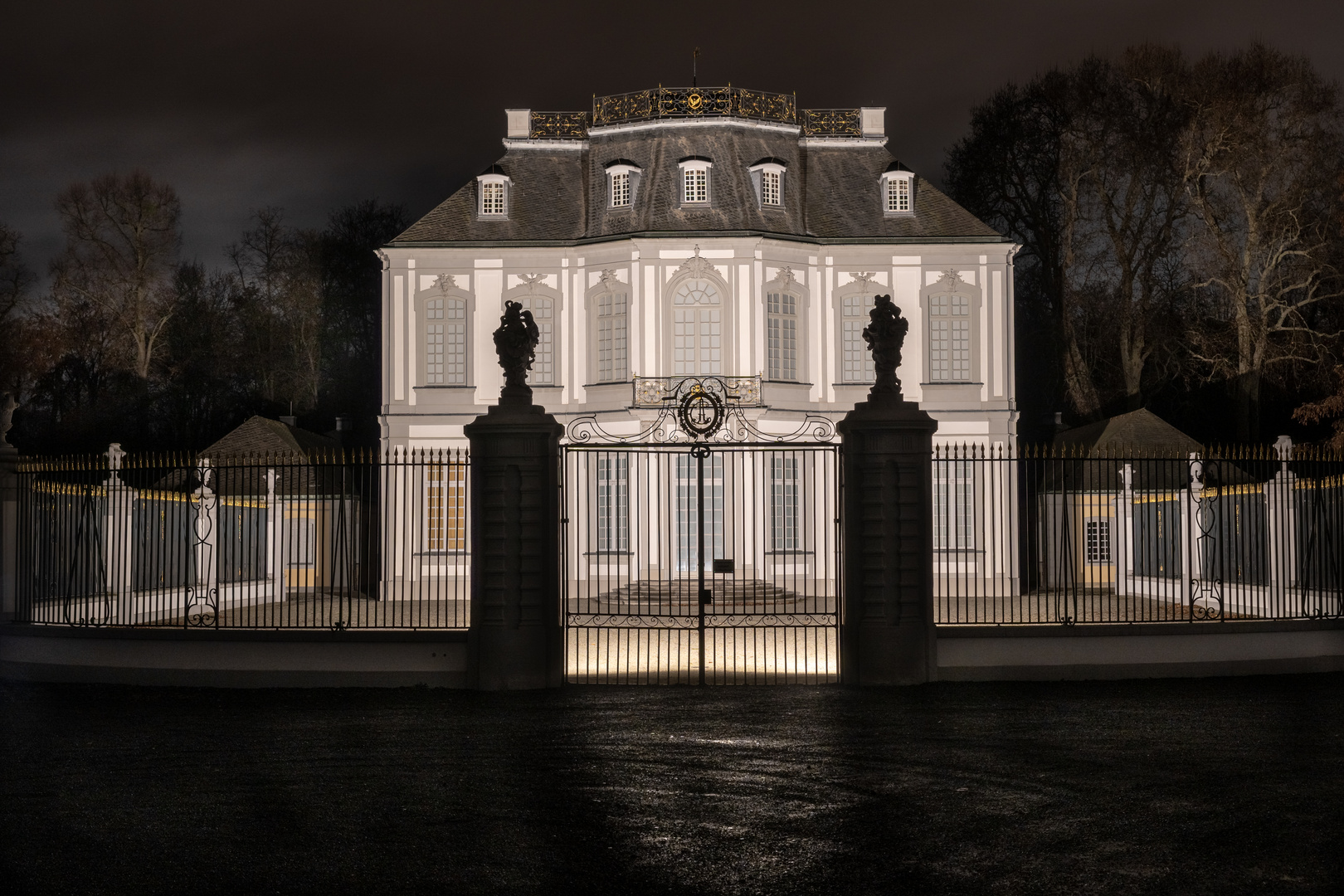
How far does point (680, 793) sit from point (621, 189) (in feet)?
66.7

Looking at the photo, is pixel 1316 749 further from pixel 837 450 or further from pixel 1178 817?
pixel 837 450

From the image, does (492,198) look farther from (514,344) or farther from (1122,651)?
(1122,651)

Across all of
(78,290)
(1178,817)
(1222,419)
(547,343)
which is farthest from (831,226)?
(78,290)

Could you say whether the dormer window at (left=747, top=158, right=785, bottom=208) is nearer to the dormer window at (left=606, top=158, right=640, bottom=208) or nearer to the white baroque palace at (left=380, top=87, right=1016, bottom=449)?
the white baroque palace at (left=380, top=87, right=1016, bottom=449)

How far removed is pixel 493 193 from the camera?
27.5m

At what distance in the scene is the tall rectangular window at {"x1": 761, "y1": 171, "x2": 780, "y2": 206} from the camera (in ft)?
88.5

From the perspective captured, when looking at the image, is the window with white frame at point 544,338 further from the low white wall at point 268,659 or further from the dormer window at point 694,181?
the low white wall at point 268,659

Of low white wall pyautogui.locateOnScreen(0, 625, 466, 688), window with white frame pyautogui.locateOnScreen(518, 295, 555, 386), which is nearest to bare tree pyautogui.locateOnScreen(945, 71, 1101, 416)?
window with white frame pyautogui.locateOnScreen(518, 295, 555, 386)

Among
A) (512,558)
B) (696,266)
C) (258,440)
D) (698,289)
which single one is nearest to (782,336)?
(698,289)

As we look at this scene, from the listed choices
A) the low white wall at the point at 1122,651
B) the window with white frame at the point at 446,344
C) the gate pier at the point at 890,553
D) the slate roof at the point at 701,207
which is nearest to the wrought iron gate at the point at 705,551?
the gate pier at the point at 890,553

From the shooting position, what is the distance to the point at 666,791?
26.4 feet

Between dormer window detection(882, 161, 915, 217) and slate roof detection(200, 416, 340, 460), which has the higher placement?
dormer window detection(882, 161, 915, 217)

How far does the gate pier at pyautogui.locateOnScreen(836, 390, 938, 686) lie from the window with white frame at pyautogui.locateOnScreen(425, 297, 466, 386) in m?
15.4

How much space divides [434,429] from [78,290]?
708 inches
